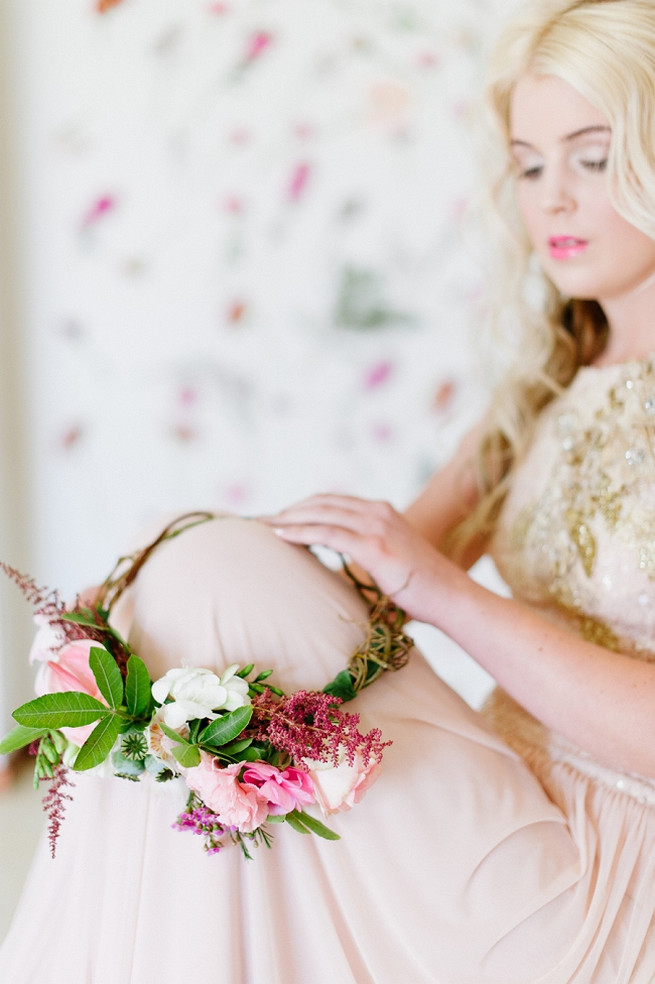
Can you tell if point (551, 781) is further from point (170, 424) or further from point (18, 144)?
point (18, 144)

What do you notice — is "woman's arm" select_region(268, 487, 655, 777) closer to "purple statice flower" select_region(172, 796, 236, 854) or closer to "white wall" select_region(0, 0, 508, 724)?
"purple statice flower" select_region(172, 796, 236, 854)

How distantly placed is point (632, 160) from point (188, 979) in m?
0.99

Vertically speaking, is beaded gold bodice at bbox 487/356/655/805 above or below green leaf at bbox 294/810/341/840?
above

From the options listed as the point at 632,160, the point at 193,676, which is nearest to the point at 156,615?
the point at 193,676

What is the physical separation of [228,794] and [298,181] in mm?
1642

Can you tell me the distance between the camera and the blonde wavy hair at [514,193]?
112 cm

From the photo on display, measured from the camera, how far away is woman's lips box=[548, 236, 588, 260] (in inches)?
47.7

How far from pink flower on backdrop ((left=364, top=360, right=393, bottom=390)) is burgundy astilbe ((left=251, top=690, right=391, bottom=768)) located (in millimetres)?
1442

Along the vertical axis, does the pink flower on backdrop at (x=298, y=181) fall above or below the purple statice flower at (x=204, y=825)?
above

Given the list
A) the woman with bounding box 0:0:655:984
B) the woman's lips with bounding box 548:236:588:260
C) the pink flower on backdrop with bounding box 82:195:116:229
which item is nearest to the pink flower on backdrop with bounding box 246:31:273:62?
the pink flower on backdrop with bounding box 82:195:116:229

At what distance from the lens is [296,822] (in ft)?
2.82

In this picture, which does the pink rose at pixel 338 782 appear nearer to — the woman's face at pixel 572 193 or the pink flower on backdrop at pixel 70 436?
the woman's face at pixel 572 193

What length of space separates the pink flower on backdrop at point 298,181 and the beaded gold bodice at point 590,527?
1.01 metres

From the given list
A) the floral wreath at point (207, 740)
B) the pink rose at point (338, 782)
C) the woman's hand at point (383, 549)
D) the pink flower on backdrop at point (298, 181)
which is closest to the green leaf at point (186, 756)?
the floral wreath at point (207, 740)
